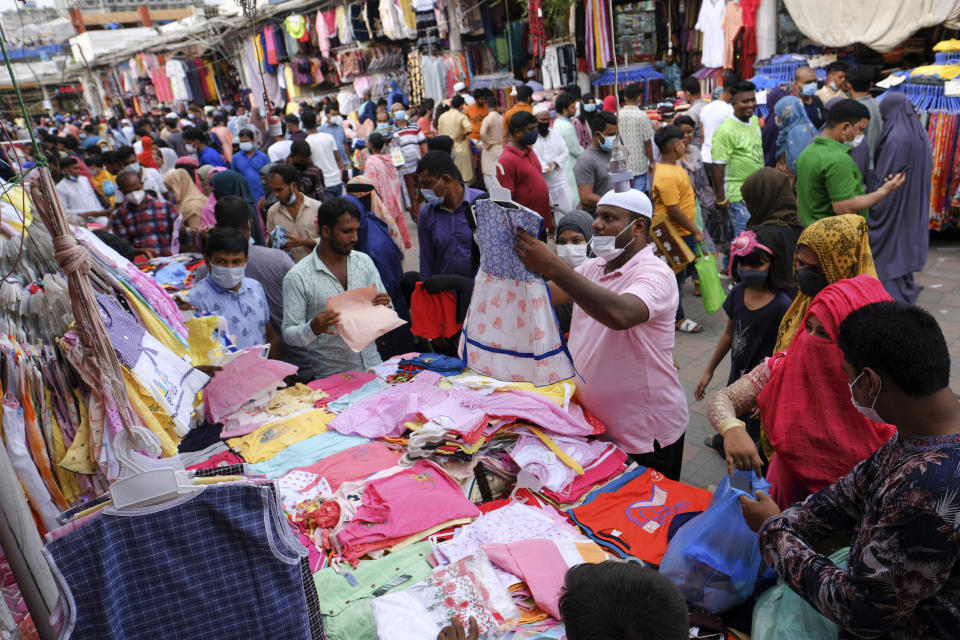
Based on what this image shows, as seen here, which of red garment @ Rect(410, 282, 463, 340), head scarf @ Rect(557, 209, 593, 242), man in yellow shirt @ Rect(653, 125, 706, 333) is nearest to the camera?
red garment @ Rect(410, 282, 463, 340)

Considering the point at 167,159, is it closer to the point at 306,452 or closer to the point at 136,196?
the point at 136,196

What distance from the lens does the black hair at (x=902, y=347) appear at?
1.43m

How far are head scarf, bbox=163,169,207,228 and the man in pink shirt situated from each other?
516cm

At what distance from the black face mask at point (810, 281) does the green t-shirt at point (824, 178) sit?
7.26ft

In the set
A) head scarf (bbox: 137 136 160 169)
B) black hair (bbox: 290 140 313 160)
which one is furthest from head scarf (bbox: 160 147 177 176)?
black hair (bbox: 290 140 313 160)

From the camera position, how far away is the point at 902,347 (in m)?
→ 1.44

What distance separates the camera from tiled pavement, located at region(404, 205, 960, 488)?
4.03 m

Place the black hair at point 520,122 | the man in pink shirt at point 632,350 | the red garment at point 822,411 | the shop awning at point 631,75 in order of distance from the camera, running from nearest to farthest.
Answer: the red garment at point 822,411
the man in pink shirt at point 632,350
the black hair at point 520,122
the shop awning at point 631,75

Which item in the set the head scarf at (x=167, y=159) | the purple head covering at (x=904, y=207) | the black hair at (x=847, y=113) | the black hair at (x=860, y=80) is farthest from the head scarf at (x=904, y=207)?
the head scarf at (x=167, y=159)

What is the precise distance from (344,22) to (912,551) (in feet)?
59.4

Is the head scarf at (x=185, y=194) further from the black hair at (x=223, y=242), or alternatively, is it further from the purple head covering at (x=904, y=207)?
the purple head covering at (x=904, y=207)

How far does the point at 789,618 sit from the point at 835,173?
3675 mm

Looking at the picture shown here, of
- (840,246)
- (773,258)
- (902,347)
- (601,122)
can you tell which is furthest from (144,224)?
(902,347)

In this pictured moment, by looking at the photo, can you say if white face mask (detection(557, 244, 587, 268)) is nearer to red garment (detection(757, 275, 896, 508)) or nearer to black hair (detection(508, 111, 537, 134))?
red garment (detection(757, 275, 896, 508))
